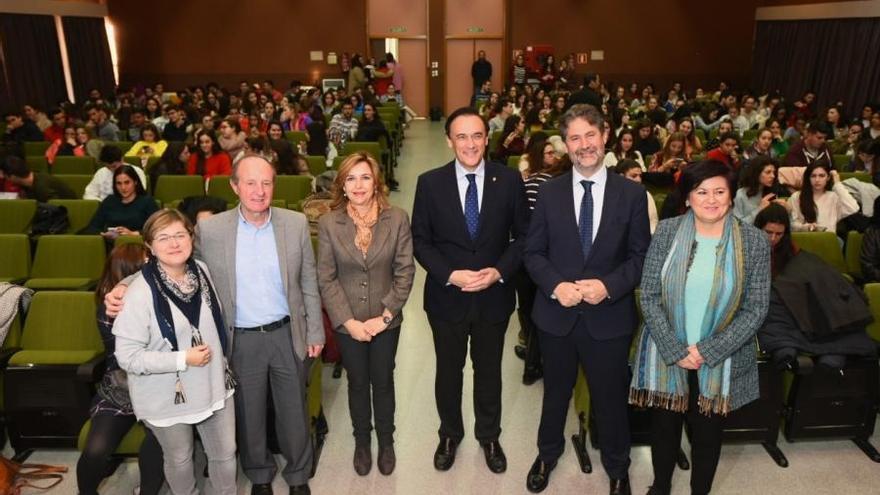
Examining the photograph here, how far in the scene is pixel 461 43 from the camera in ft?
58.1

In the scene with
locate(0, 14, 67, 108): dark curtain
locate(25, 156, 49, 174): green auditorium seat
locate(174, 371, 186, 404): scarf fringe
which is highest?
locate(0, 14, 67, 108): dark curtain

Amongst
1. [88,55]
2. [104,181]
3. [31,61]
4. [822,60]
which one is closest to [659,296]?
[104,181]

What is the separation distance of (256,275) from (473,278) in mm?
969

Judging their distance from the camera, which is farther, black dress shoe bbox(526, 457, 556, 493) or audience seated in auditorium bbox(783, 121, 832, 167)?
audience seated in auditorium bbox(783, 121, 832, 167)

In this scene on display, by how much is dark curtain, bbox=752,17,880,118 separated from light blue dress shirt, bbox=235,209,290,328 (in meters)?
12.9

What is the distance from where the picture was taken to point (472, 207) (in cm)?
319

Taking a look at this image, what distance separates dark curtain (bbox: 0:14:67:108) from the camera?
1239 cm

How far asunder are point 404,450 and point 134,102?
12.5m

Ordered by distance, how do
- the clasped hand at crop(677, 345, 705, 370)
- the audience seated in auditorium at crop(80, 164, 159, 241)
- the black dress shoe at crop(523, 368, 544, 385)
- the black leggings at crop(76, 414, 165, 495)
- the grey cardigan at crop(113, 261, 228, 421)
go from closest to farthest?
the grey cardigan at crop(113, 261, 228, 421)
the clasped hand at crop(677, 345, 705, 370)
the black leggings at crop(76, 414, 165, 495)
the black dress shoe at crop(523, 368, 544, 385)
the audience seated in auditorium at crop(80, 164, 159, 241)

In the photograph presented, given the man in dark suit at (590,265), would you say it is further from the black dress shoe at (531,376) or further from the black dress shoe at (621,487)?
the black dress shoe at (531,376)

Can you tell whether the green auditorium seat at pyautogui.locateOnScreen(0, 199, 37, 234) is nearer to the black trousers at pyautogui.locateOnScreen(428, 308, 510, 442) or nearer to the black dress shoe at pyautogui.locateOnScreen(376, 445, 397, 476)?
the black dress shoe at pyautogui.locateOnScreen(376, 445, 397, 476)

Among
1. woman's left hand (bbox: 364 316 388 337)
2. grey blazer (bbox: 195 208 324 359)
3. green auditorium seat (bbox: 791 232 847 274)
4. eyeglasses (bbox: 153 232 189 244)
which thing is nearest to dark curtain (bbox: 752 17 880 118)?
green auditorium seat (bbox: 791 232 847 274)

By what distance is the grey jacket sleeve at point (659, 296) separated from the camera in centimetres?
285

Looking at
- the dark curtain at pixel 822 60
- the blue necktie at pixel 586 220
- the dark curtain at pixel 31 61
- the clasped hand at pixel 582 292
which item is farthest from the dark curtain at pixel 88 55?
the dark curtain at pixel 822 60
